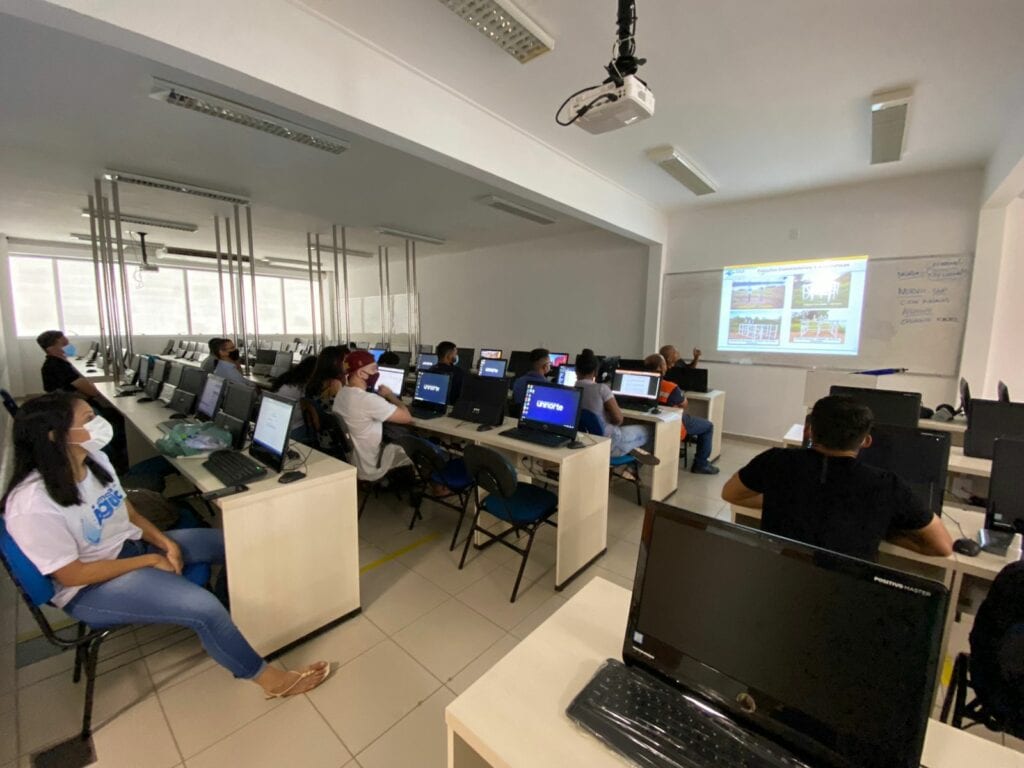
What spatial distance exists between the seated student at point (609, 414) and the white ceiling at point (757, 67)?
6.36ft

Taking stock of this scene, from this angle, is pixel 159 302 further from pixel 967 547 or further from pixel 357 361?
pixel 967 547

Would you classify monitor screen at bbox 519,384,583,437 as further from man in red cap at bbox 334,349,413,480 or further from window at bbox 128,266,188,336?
window at bbox 128,266,188,336

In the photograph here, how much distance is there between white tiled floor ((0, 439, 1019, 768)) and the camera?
5.10 ft

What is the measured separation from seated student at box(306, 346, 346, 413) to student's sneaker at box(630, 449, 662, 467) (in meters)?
2.41

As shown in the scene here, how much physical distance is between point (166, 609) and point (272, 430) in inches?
33.2

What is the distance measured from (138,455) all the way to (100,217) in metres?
3.21

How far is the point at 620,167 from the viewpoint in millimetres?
4258

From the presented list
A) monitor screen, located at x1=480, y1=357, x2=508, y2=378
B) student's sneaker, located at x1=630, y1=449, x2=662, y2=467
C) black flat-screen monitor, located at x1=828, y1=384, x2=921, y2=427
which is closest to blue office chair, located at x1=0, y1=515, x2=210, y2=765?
student's sneaker, located at x1=630, y1=449, x2=662, y2=467

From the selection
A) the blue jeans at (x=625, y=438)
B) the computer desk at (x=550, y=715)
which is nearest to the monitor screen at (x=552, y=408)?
Answer: the blue jeans at (x=625, y=438)

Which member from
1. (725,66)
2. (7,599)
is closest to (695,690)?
(725,66)

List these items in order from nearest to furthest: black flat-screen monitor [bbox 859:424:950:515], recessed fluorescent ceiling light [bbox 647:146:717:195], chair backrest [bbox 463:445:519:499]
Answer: black flat-screen monitor [bbox 859:424:950:515] → chair backrest [bbox 463:445:519:499] → recessed fluorescent ceiling light [bbox 647:146:717:195]

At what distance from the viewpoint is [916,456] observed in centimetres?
178

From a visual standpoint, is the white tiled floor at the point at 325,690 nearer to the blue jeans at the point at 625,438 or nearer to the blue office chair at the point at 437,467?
the blue office chair at the point at 437,467

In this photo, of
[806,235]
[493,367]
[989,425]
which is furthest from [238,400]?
[806,235]
